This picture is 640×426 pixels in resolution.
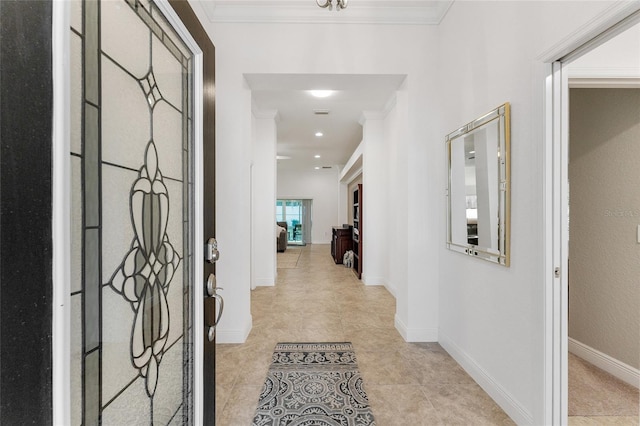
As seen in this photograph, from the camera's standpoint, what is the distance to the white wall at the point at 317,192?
11.8 meters

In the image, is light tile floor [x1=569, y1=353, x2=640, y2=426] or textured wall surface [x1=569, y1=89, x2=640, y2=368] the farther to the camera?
textured wall surface [x1=569, y1=89, x2=640, y2=368]

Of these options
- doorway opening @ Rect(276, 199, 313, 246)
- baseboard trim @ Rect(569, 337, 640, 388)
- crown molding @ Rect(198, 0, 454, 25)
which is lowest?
baseboard trim @ Rect(569, 337, 640, 388)

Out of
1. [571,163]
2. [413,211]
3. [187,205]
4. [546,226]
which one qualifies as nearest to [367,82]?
[413,211]

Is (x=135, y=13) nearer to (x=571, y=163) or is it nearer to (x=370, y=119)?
(x=571, y=163)

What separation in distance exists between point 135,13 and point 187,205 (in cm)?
61

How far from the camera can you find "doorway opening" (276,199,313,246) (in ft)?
39.8

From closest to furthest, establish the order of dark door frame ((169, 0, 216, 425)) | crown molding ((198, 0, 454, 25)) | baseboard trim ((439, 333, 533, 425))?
dark door frame ((169, 0, 216, 425)) < baseboard trim ((439, 333, 533, 425)) < crown molding ((198, 0, 454, 25))

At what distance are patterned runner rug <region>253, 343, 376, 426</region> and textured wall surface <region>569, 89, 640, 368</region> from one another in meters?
1.82

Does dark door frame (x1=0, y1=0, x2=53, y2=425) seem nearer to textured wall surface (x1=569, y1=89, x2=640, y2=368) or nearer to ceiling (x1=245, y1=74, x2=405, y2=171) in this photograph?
ceiling (x1=245, y1=74, x2=405, y2=171)

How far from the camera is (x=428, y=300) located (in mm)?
2830

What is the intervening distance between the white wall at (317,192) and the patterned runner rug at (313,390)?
30.4 ft

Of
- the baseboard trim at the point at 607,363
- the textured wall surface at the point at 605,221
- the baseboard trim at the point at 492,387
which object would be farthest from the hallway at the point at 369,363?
the textured wall surface at the point at 605,221

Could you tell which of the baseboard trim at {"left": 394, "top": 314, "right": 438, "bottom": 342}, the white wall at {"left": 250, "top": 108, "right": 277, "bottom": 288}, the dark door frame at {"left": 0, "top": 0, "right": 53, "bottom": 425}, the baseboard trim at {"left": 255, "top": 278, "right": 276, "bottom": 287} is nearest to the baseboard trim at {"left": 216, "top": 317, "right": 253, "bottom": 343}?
the baseboard trim at {"left": 394, "top": 314, "right": 438, "bottom": 342}

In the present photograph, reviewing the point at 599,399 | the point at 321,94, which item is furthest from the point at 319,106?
the point at 599,399
